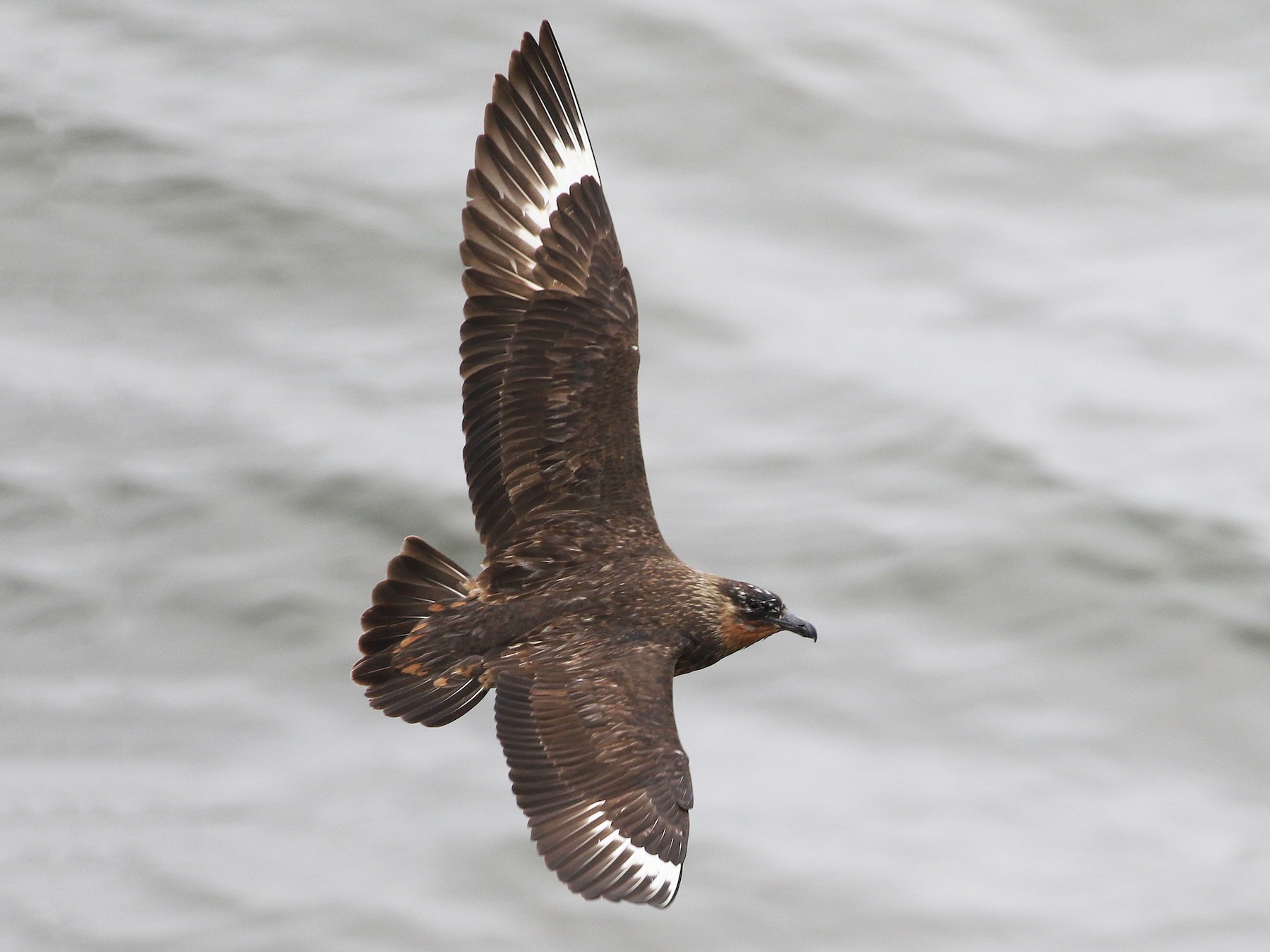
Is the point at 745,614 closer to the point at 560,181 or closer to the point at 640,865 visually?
the point at 640,865

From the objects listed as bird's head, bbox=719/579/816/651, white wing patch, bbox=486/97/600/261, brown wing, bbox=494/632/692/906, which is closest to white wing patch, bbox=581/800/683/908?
brown wing, bbox=494/632/692/906

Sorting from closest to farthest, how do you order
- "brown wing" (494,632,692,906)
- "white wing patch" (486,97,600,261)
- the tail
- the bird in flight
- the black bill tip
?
"brown wing" (494,632,692,906) < the bird in flight < the tail < the black bill tip < "white wing patch" (486,97,600,261)

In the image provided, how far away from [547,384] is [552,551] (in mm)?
615

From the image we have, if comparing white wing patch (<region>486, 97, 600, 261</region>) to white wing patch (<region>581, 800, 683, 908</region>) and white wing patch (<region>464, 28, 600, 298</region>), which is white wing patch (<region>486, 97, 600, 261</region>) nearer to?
white wing patch (<region>464, 28, 600, 298</region>)

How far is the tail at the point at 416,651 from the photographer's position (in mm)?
7648

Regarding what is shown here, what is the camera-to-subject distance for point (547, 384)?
798cm

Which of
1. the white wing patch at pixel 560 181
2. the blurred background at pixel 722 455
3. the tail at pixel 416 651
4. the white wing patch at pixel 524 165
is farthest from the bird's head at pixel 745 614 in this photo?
the blurred background at pixel 722 455

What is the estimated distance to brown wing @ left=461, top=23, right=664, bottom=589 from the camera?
795 cm

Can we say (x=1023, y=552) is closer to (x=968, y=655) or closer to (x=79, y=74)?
(x=968, y=655)

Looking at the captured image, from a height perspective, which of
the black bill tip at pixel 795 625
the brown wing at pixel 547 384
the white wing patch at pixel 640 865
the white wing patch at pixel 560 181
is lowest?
the white wing patch at pixel 640 865

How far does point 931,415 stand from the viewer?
521 inches

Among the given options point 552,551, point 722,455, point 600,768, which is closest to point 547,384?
point 552,551

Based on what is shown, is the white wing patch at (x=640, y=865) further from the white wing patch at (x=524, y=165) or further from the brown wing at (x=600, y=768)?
the white wing patch at (x=524, y=165)

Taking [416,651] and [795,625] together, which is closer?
[416,651]
